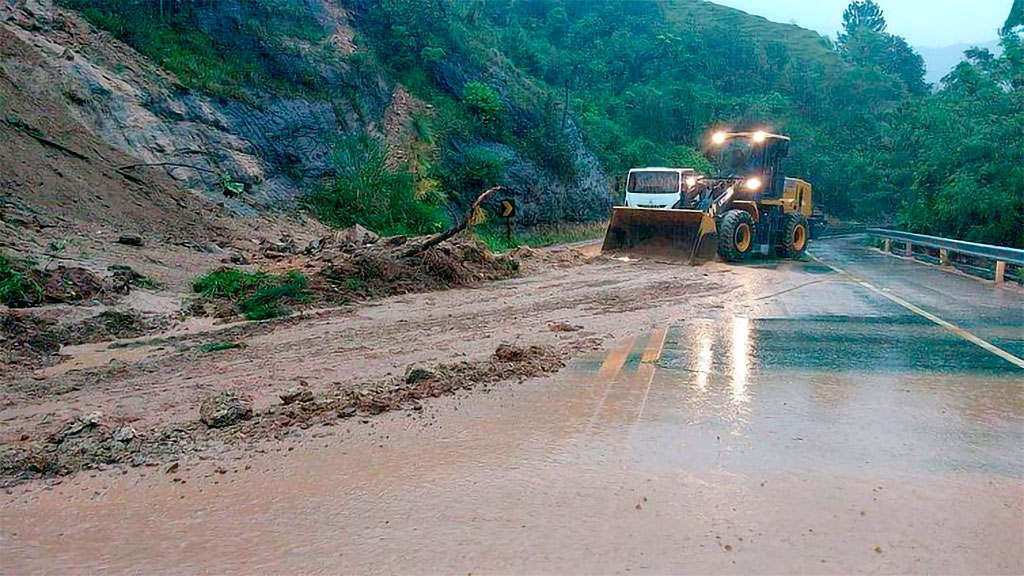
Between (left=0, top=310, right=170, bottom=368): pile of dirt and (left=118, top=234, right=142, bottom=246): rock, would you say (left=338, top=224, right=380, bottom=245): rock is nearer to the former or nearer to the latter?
(left=118, top=234, right=142, bottom=246): rock

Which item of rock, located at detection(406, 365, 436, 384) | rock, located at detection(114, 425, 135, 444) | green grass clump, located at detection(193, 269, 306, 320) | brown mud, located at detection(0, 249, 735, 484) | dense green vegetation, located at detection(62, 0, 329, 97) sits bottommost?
brown mud, located at detection(0, 249, 735, 484)

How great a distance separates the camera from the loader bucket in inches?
739

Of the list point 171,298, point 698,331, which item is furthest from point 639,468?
point 171,298

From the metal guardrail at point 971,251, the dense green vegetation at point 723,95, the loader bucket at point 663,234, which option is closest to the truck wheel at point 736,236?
the loader bucket at point 663,234

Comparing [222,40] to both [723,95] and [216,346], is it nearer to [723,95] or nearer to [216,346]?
[216,346]

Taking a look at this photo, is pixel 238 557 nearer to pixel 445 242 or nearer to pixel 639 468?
pixel 639 468

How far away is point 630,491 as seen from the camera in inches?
181

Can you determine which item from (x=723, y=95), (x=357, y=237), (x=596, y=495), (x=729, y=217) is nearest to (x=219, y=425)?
(x=596, y=495)

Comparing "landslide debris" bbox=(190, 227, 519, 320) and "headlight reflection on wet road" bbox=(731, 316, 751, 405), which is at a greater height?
"landslide debris" bbox=(190, 227, 519, 320)

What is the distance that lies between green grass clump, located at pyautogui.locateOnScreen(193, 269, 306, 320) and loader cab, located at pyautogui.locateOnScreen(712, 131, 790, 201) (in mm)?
13673

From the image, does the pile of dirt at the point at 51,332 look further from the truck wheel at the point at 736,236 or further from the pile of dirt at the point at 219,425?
the truck wheel at the point at 736,236

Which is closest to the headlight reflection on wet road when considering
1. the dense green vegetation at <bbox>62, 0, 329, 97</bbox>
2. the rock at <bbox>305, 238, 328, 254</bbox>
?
the rock at <bbox>305, 238, 328, 254</bbox>

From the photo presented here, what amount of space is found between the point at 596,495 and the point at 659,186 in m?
20.9

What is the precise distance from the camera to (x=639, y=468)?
496cm
